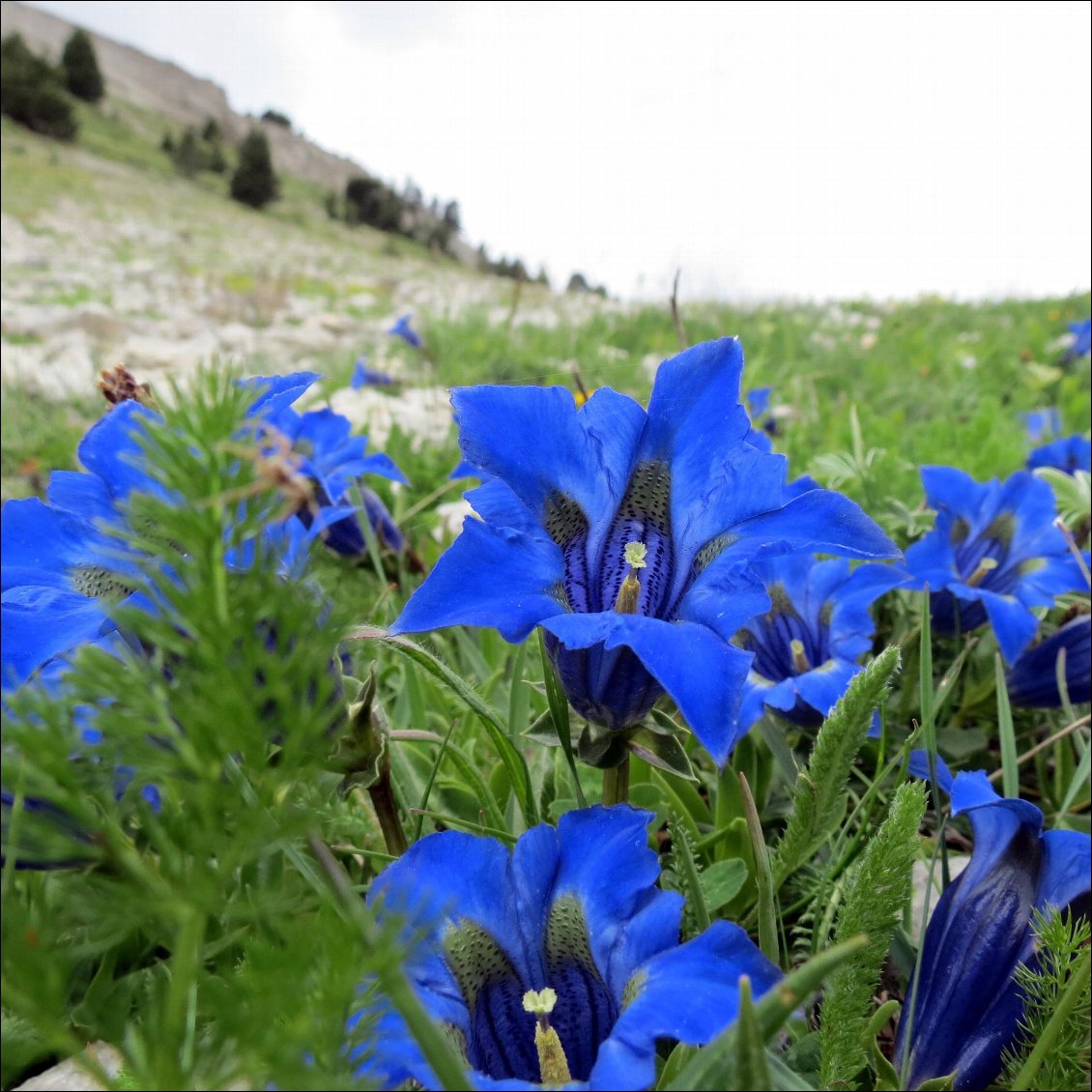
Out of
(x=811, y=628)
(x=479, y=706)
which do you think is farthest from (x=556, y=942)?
(x=811, y=628)

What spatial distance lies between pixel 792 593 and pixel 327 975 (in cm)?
106

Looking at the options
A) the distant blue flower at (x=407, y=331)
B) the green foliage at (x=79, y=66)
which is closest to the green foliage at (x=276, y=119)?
the green foliage at (x=79, y=66)

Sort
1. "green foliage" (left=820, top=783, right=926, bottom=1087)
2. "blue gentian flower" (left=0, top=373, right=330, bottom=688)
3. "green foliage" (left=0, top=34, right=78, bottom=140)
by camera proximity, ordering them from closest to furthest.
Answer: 1. "green foliage" (left=820, top=783, right=926, bottom=1087)
2. "blue gentian flower" (left=0, top=373, right=330, bottom=688)
3. "green foliage" (left=0, top=34, right=78, bottom=140)

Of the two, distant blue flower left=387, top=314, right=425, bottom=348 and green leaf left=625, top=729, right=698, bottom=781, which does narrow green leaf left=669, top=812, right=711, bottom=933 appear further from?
distant blue flower left=387, top=314, right=425, bottom=348

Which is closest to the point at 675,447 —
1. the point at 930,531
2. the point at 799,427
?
the point at 930,531

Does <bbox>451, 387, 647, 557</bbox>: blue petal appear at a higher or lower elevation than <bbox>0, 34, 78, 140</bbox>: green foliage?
lower

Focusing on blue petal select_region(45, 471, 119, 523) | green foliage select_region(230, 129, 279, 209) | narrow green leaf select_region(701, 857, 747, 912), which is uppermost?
green foliage select_region(230, 129, 279, 209)

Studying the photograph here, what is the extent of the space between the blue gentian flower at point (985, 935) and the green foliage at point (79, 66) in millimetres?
51718

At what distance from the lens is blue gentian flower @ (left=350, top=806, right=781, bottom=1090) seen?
62 cm

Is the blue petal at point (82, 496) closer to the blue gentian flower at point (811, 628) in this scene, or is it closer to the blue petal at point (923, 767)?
the blue gentian flower at point (811, 628)

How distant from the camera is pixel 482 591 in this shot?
0.73 metres

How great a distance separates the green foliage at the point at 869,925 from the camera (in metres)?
0.66

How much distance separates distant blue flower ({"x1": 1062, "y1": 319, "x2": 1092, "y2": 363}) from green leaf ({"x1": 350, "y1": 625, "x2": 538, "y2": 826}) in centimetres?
417

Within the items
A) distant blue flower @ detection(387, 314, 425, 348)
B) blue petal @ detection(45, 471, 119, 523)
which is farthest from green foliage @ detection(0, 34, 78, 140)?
blue petal @ detection(45, 471, 119, 523)
